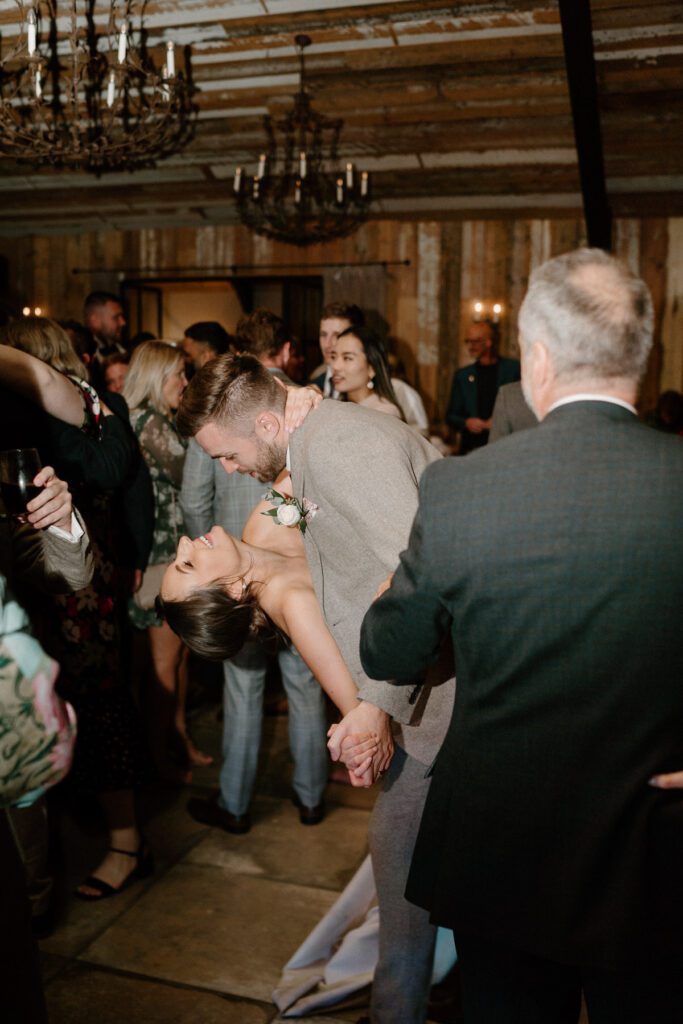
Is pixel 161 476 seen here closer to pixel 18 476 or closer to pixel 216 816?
pixel 216 816

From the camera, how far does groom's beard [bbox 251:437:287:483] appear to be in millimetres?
2045

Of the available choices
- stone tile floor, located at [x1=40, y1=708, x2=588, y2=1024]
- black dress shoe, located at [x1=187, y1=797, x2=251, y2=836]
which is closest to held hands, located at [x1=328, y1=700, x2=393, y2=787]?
stone tile floor, located at [x1=40, y1=708, x2=588, y2=1024]

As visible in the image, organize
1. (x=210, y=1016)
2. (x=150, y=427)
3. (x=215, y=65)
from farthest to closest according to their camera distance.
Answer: (x=215, y=65) < (x=150, y=427) < (x=210, y=1016)

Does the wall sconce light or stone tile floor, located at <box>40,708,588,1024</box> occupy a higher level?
the wall sconce light

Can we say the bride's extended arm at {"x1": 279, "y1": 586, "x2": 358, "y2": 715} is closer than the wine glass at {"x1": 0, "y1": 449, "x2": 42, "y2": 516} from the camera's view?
No

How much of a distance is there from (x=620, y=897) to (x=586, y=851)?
8 cm

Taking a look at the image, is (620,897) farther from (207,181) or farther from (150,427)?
(207,181)

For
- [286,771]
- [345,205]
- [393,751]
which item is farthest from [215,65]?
[393,751]

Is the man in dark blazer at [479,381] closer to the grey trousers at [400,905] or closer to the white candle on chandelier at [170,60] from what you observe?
the white candle on chandelier at [170,60]

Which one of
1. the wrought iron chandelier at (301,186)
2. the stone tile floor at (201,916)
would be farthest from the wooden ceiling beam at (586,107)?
the stone tile floor at (201,916)

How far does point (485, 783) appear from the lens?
1384 mm

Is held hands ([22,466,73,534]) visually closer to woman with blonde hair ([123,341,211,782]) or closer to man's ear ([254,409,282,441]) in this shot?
man's ear ([254,409,282,441])

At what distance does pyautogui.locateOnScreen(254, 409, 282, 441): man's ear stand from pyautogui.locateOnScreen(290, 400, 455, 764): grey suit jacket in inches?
4.5

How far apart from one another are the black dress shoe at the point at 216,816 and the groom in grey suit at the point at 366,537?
1405 millimetres
